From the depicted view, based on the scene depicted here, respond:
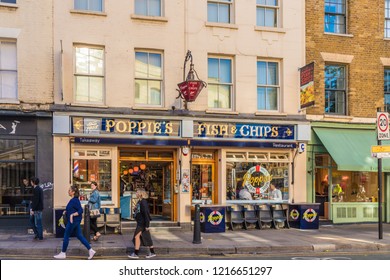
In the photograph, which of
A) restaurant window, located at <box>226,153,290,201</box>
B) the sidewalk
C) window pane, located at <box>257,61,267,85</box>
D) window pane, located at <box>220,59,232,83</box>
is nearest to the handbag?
the sidewalk

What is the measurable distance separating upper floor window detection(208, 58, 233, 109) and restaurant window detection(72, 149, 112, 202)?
4.40 m

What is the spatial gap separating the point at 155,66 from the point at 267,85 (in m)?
4.41

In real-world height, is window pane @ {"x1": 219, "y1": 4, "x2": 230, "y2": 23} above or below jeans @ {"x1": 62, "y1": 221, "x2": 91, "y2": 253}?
above

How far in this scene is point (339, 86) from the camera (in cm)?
1892

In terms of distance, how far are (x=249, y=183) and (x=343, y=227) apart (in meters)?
4.07

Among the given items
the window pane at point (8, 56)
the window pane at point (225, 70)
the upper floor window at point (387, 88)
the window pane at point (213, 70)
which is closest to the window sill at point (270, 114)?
the window pane at point (225, 70)

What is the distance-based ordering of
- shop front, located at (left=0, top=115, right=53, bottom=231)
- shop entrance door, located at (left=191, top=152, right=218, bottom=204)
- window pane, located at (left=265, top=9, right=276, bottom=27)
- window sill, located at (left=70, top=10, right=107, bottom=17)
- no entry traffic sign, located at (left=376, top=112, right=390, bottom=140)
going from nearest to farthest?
no entry traffic sign, located at (left=376, top=112, right=390, bottom=140)
shop front, located at (left=0, top=115, right=53, bottom=231)
window sill, located at (left=70, top=10, right=107, bottom=17)
shop entrance door, located at (left=191, top=152, right=218, bottom=204)
window pane, located at (left=265, top=9, right=276, bottom=27)

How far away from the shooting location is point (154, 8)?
16812mm

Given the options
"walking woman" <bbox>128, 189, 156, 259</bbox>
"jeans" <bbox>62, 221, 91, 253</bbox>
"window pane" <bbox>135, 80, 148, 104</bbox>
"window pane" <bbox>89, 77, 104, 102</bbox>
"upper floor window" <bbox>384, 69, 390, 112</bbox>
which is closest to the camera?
"jeans" <bbox>62, 221, 91, 253</bbox>

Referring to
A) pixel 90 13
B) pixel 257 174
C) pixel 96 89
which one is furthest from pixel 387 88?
pixel 90 13

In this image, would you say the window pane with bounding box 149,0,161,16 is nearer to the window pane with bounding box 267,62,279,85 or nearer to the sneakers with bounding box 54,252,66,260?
the window pane with bounding box 267,62,279,85

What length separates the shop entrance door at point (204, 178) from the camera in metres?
17.2

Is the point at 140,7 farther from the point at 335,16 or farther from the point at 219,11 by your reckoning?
the point at 335,16

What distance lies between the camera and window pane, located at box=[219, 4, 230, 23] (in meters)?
17.5
